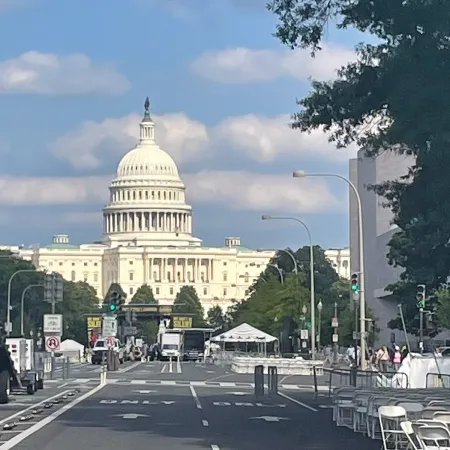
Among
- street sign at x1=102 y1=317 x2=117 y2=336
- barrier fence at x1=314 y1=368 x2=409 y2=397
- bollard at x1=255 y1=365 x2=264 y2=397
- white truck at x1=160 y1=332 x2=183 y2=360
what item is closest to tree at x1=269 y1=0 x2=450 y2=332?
barrier fence at x1=314 y1=368 x2=409 y2=397

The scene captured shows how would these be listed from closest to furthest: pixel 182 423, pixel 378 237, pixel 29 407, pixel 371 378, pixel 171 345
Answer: pixel 182 423, pixel 29 407, pixel 371 378, pixel 378 237, pixel 171 345

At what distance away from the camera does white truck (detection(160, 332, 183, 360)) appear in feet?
376

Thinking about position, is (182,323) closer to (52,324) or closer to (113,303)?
(113,303)

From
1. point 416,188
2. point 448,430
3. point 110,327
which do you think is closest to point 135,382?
point 110,327

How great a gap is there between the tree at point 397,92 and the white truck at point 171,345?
7896cm

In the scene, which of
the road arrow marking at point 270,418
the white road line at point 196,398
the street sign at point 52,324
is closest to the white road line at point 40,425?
the white road line at point 196,398

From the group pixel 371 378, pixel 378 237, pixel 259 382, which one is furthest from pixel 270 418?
pixel 378 237

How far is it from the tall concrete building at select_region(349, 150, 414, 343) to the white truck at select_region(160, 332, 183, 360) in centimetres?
1623

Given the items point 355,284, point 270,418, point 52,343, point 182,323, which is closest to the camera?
point 270,418

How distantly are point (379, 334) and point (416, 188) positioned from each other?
7608 centimetres

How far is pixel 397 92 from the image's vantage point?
28.6 metres

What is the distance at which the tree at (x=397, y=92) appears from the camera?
27.8 m

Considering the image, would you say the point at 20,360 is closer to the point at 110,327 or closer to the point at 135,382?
the point at 135,382

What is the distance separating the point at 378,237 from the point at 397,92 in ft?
290
